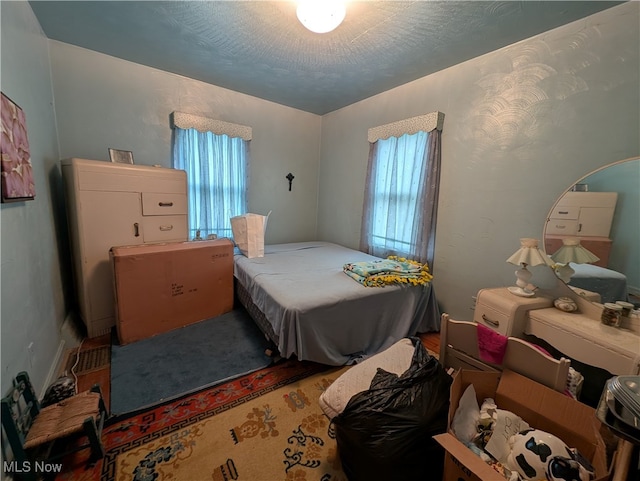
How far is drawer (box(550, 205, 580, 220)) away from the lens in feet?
5.55

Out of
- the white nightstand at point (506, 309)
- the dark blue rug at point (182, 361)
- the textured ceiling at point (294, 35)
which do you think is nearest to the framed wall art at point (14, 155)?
the textured ceiling at point (294, 35)

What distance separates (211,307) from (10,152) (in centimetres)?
172

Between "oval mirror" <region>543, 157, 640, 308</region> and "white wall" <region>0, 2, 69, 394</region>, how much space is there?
3105 mm

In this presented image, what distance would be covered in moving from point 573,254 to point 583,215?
0.85 ft

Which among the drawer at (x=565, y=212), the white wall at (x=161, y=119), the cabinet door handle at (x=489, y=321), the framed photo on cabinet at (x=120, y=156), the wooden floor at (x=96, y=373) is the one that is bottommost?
the wooden floor at (x=96, y=373)

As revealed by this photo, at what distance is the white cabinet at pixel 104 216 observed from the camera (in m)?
2.01

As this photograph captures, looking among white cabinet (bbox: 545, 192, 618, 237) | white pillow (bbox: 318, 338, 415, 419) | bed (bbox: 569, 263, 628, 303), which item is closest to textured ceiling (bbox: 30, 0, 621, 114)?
white cabinet (bbox: 545, 192, 618, 237)

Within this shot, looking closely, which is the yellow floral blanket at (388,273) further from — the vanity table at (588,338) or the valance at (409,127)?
the valance at (409,127)

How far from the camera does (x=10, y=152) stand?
1.25 meters

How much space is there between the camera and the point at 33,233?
5.21ft

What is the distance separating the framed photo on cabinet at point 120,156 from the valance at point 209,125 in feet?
2.01

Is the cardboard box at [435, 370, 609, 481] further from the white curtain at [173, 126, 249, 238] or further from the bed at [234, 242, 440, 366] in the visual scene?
the white curtain at [173, 126, 249, 238]

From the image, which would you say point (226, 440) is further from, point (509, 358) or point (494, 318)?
point (494, 318)

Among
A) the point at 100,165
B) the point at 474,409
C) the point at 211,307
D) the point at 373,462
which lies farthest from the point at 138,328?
the point at 474,409
